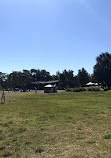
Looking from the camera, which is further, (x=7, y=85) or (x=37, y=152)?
(x=7, y=85)

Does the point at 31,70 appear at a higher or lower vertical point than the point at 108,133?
higher

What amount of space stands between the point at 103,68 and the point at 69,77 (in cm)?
2756

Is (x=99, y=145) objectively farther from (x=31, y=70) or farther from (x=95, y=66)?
(x=31, y=70)

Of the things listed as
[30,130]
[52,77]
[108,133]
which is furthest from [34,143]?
[52,77]

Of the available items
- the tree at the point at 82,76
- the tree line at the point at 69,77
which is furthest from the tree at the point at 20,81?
the tree at the point at 82,76

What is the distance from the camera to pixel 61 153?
4469 millimetres

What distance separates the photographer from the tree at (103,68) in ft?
184

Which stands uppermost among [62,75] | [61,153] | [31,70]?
[31,70]

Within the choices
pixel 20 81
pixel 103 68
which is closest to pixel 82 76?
pixel 103 68

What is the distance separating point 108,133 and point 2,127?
443 cm

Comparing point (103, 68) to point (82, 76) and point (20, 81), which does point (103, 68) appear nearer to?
point (82, 76)

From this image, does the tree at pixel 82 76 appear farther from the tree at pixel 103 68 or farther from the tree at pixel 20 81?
the tree at pixel 20 81

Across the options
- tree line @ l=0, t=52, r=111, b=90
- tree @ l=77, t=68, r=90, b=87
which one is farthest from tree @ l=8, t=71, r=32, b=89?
tree @ l=77, t=68, r=90, b=87

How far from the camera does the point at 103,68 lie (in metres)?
56.9
